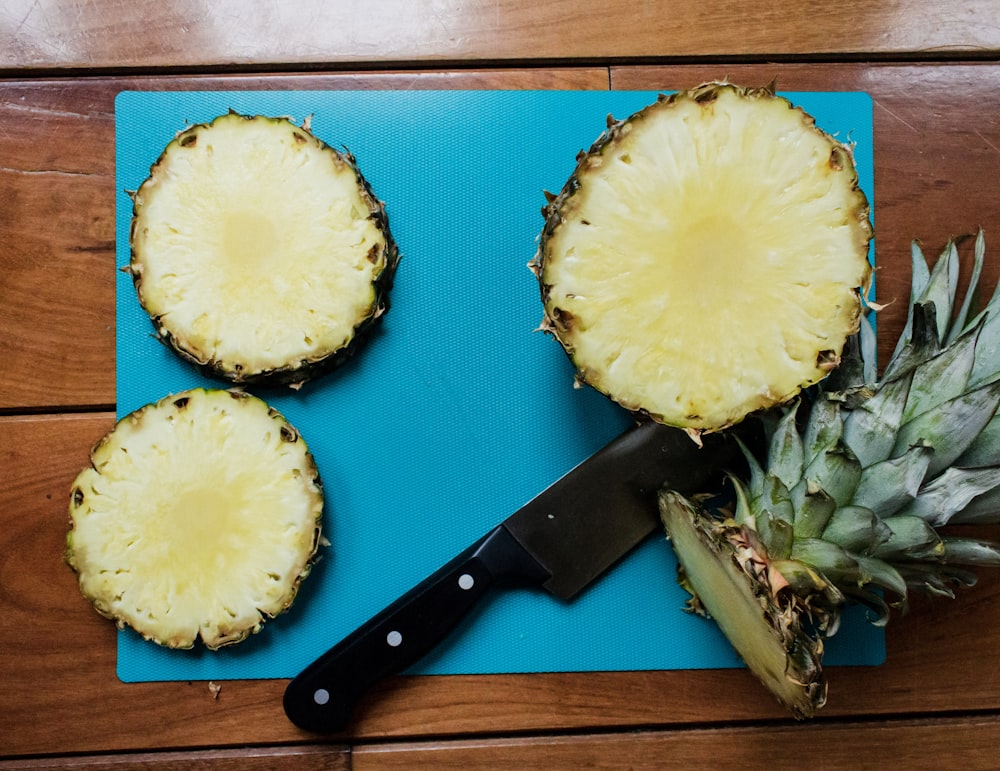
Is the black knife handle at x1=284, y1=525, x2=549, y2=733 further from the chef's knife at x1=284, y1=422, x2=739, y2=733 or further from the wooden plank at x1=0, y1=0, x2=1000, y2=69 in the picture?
the wooden plank at x1=0, y1=0, x2=1000, y2=69

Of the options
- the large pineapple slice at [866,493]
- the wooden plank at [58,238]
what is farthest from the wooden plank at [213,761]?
the large pineapple slice at [866,493]

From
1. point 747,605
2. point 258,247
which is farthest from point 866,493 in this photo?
point 258,247

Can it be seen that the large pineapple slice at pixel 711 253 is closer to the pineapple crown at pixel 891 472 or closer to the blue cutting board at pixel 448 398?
the pineapple crown at pixel 891 472

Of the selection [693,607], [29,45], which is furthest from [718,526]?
[29,45]

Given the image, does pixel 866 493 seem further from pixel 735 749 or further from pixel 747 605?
pixel 735 749

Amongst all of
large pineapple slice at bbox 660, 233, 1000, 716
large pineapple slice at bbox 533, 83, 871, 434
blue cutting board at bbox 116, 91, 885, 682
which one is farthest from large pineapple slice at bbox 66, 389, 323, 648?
large pineapple slice at bbox 660, 233, 1000, 716

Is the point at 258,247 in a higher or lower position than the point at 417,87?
lower
